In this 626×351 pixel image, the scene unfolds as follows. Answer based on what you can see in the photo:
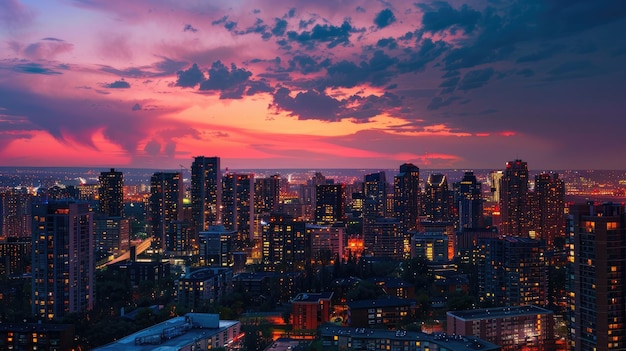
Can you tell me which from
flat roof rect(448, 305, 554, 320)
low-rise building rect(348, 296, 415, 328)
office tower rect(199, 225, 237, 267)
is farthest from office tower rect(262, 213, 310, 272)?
flat roof rect(448, 305, 554, 320)

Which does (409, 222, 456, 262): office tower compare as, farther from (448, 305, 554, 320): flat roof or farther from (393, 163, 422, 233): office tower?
(448, 305, 554, 320): flat roof

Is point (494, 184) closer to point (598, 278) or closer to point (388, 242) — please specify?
point (388, 242)

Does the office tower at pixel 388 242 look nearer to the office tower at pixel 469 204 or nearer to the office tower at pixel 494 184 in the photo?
the office tower at pixel 469 204

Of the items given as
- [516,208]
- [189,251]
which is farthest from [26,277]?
[516,208]

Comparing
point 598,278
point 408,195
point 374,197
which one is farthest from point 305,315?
point 374,197

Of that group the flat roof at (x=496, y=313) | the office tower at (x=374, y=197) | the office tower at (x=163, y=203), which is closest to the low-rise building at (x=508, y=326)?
the flat roof at (x=496, y=313)

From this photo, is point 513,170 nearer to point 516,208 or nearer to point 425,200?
point 516,208
